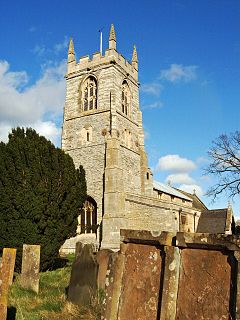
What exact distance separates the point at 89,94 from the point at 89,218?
34.5ft

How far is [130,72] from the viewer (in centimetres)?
2952

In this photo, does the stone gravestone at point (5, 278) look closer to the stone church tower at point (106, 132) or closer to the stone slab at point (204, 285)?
the stone slab at point (204, 285)

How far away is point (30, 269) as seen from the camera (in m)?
8.81

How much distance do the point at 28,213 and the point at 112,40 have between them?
761 inches

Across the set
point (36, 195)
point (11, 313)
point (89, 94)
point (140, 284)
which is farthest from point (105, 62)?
point (140, 284)

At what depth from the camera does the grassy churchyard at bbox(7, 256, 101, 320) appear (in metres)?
5.75

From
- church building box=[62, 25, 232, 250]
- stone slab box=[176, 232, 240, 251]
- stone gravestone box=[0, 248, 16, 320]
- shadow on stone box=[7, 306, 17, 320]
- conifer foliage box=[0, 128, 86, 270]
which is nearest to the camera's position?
stone slab box=[176, 232, 240, 251]

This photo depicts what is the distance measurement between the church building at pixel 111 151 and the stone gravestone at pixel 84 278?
13050mm

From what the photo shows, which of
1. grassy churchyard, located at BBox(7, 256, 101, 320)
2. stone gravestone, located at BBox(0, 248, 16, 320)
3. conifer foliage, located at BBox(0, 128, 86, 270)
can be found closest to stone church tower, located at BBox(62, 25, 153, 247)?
conifer foliage, located at BBox(0, 128, 86, 270)

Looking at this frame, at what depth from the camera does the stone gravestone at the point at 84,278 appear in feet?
22.4

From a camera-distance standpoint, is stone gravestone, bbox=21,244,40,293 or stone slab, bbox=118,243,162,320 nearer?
stone slab, bbox=118,243,162,320

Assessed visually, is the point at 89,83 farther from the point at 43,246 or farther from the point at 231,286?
the point at 231,286

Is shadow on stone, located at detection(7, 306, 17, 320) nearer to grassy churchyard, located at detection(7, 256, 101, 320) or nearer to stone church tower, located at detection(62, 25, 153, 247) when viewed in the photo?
grassy churchyard, located at detection(7, 256, 101, 320)

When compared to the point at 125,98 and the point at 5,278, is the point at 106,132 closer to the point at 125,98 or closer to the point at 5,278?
the point at 125,98
